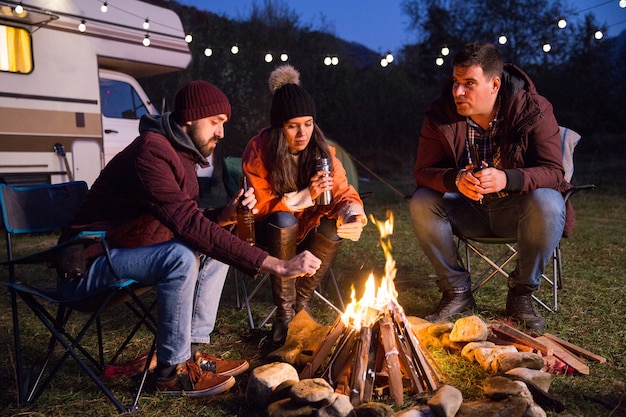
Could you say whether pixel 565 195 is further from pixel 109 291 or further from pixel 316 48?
pixel 316 48

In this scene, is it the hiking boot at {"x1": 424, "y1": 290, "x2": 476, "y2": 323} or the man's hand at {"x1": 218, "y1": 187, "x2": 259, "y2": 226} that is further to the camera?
the hiking boot at {"x1": 424, "y1": 290, "x2": 476, "y2": 323}

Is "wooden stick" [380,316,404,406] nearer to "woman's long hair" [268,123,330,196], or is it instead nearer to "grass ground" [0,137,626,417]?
"grass ground" [0,137,626,417]

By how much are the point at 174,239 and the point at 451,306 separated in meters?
1.70

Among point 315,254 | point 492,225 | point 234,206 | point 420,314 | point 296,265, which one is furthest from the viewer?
point 420,314

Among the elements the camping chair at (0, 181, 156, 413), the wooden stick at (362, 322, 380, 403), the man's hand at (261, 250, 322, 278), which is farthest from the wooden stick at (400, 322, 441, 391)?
the camping chair at (0, 181, 156, 413)

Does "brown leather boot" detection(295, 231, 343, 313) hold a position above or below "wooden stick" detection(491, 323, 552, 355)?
above

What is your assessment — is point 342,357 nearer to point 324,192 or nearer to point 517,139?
point 324,192

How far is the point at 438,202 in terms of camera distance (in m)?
3.15

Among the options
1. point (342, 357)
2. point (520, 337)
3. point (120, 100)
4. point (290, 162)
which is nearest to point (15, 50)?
point (120, 100)

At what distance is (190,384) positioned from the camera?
7.47 ft

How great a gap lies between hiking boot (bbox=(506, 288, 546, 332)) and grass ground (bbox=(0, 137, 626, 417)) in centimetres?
10

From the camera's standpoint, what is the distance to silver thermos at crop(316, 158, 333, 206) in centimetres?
285

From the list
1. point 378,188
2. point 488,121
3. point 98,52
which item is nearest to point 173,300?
point 488,121

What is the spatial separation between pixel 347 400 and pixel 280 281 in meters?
1.01
